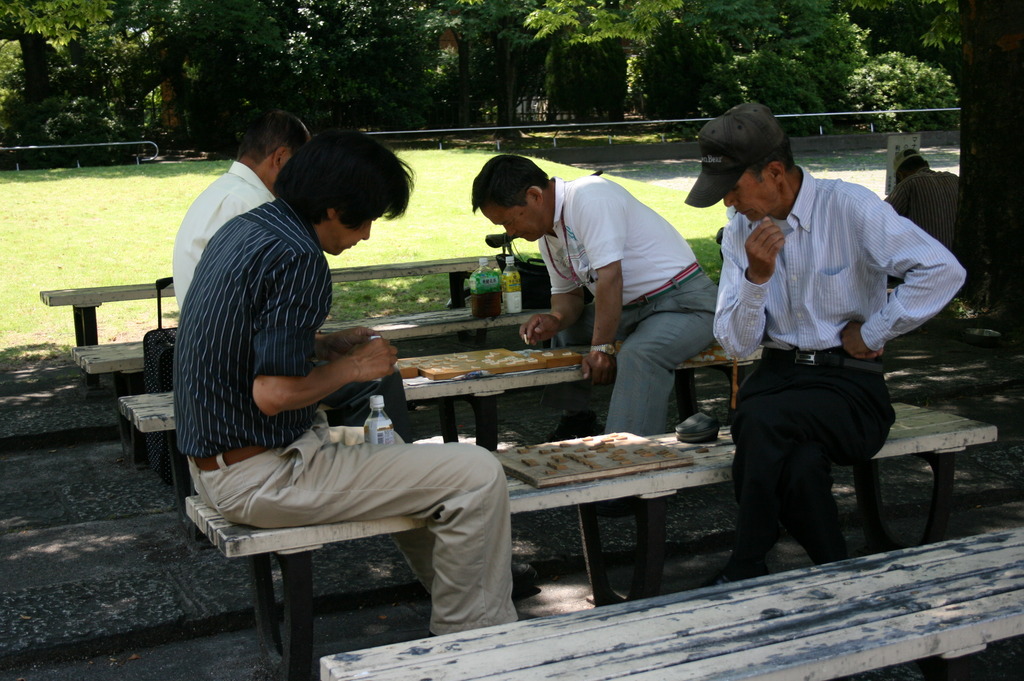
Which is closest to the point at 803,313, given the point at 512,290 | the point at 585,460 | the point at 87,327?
the point at 585,460

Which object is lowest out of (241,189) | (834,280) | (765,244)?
(834,280)

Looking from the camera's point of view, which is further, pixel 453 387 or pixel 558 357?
pixel 558 357

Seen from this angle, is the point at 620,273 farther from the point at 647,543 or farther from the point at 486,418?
the point at 647,543

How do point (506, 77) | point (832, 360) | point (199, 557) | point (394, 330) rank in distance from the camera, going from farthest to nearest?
point (506, 77), point (394, 330), point (199, 557), point (832, 360)

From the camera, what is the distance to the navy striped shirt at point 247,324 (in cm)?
267

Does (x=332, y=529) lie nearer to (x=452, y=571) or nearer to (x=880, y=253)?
(x=452, y=571)

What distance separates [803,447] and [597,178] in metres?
1.88

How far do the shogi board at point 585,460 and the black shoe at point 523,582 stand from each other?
531mm

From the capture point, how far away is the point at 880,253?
11.2ft

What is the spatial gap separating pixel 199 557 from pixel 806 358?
2420 mm

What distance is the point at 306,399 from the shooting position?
2.72 metres

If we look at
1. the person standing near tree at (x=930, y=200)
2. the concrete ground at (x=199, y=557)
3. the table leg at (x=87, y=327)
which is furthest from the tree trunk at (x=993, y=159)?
the table leg at (x=87, y=327)

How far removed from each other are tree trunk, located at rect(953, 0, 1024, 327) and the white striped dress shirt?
4731 millimetres

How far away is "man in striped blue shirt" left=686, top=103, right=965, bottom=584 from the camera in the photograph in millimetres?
3322
